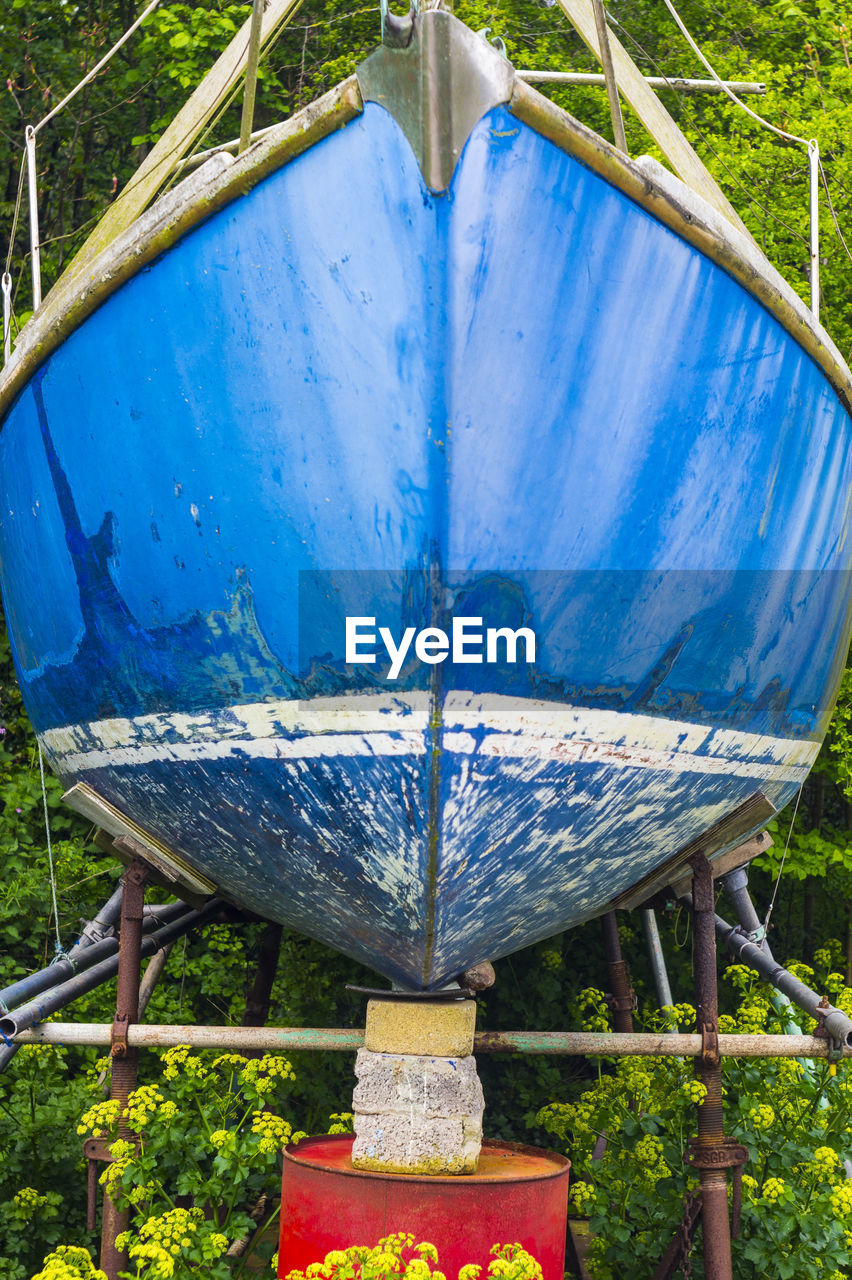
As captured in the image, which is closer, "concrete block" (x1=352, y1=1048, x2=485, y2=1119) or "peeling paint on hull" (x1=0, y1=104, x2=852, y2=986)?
"peeling paint on hull" (x1=0, y1=104, x2=852, y2=986)

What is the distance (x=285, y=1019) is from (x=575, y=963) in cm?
159

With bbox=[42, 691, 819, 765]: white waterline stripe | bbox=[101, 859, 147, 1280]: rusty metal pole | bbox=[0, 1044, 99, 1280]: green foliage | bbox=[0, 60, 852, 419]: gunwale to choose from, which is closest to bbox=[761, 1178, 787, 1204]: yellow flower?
bbox=[42, 691, 819, 765]: white waterline stripe

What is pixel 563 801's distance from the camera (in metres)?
2.33

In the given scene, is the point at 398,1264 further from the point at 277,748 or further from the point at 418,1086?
the point at 277,748

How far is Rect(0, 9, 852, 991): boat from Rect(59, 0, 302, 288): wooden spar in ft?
1.62

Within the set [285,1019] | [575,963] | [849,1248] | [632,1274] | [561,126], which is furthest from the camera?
[575,963]

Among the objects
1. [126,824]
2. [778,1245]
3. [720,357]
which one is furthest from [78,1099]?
[720,357]

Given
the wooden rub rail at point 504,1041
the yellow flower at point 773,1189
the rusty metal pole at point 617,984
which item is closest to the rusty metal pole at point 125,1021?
the wooden rub rail at point 504,1041

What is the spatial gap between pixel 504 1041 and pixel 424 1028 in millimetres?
306

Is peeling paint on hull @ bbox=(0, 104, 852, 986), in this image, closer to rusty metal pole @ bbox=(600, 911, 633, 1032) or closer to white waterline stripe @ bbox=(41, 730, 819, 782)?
white waterline stripe @ bbox=(41, 730, 819, 782)

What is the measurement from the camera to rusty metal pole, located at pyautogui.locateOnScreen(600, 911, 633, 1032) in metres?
4.34

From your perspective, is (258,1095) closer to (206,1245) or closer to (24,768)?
(206,1245)

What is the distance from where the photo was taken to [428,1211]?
2385 millimetres

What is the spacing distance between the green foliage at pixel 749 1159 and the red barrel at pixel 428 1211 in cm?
54
